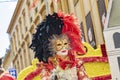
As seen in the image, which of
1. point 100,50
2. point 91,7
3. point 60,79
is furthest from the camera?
point 91,7

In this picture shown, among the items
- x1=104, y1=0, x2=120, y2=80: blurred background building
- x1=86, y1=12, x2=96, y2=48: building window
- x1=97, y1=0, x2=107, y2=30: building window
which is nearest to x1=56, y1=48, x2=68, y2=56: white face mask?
x1=104, y1=0, x2=120, y2=80: blurred background building

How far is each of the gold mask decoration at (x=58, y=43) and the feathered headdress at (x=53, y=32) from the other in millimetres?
50

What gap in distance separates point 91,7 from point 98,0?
0.84m

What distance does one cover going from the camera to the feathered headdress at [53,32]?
613 centimetres

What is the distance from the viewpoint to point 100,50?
6.54 metres

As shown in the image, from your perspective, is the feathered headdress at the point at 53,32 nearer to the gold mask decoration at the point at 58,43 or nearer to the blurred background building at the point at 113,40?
the gold mask decoration at the point at 58,43

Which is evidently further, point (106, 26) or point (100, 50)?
point (100, 50)

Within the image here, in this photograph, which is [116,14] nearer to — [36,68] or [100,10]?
[36,68]

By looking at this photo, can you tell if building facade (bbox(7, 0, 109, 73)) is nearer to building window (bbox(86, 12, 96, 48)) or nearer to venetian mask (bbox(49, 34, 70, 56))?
building window (bbox(86, 12, 96, 48))

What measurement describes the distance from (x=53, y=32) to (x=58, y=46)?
22cm

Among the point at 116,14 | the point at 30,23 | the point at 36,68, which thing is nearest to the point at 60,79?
the point at 36,68

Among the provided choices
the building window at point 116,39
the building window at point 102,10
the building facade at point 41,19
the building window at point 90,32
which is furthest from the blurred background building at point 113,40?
the building window at point 90,32

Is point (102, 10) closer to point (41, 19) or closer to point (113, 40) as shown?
point (41, 19)

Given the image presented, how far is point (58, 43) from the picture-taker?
6141 millimetres
